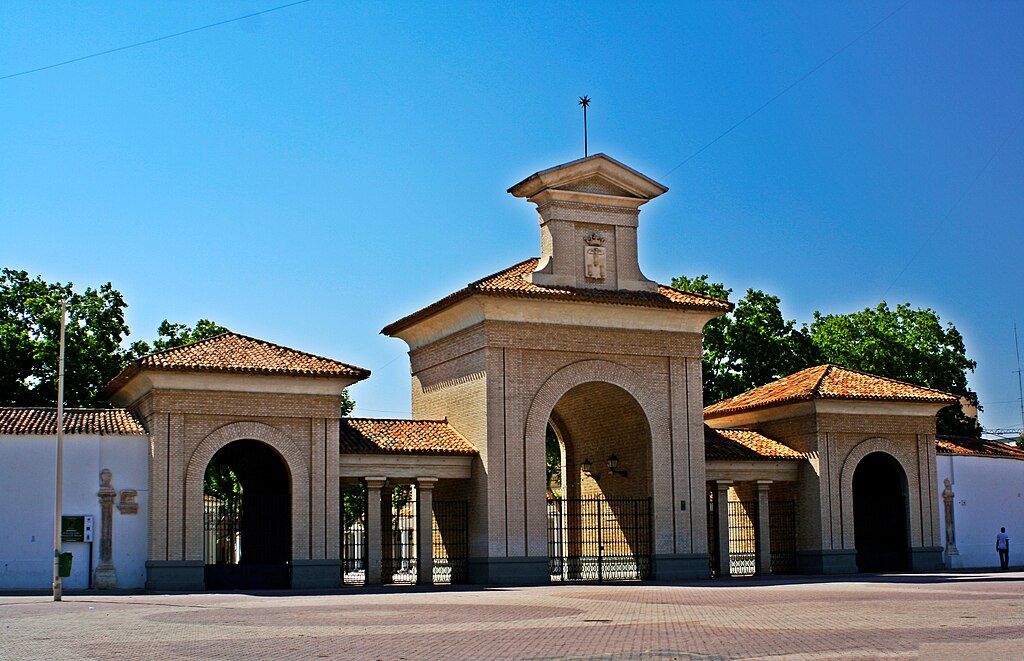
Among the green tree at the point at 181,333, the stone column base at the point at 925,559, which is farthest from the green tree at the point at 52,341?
the stone column base at the point at 925,559

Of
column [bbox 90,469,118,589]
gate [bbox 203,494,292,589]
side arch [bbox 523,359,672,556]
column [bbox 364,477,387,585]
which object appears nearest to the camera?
column [bbox 90,469,118,589]

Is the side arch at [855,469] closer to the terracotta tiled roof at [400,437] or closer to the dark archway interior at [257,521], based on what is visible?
the terracotta tiled roof at [400,437]

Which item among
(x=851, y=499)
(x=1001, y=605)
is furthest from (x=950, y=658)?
(x=851, y=499)

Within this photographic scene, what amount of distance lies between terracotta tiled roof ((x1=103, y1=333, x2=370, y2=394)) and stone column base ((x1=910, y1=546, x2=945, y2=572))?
1839 centimetres

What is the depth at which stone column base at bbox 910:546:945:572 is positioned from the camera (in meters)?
37.8

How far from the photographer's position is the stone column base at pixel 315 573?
3122 cm

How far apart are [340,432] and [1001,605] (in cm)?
1790

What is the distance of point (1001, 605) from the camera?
21938mm

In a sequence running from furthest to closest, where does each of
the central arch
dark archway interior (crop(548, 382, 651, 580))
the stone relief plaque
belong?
dark archway interior (crop(548, 382, 651, 580)), the stone relief plaque, the central arch

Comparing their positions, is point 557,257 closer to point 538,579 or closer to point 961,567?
point 538,579

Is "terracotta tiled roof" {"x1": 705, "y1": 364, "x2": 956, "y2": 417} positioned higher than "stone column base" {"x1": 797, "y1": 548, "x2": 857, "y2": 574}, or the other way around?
"terracotta tiled roof" {"x1": 705, "y1": 364, "x2": 956, "y2": 417}

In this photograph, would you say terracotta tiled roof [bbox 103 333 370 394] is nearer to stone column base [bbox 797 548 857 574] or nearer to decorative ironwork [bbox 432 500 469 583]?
decorative ironwork [bbox 432 500 469 583]

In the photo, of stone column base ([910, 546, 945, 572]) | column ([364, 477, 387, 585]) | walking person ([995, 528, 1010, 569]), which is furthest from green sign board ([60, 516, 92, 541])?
walking person ([995, 528, 1010, 569])

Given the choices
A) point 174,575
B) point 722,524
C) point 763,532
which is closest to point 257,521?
point 174,575
